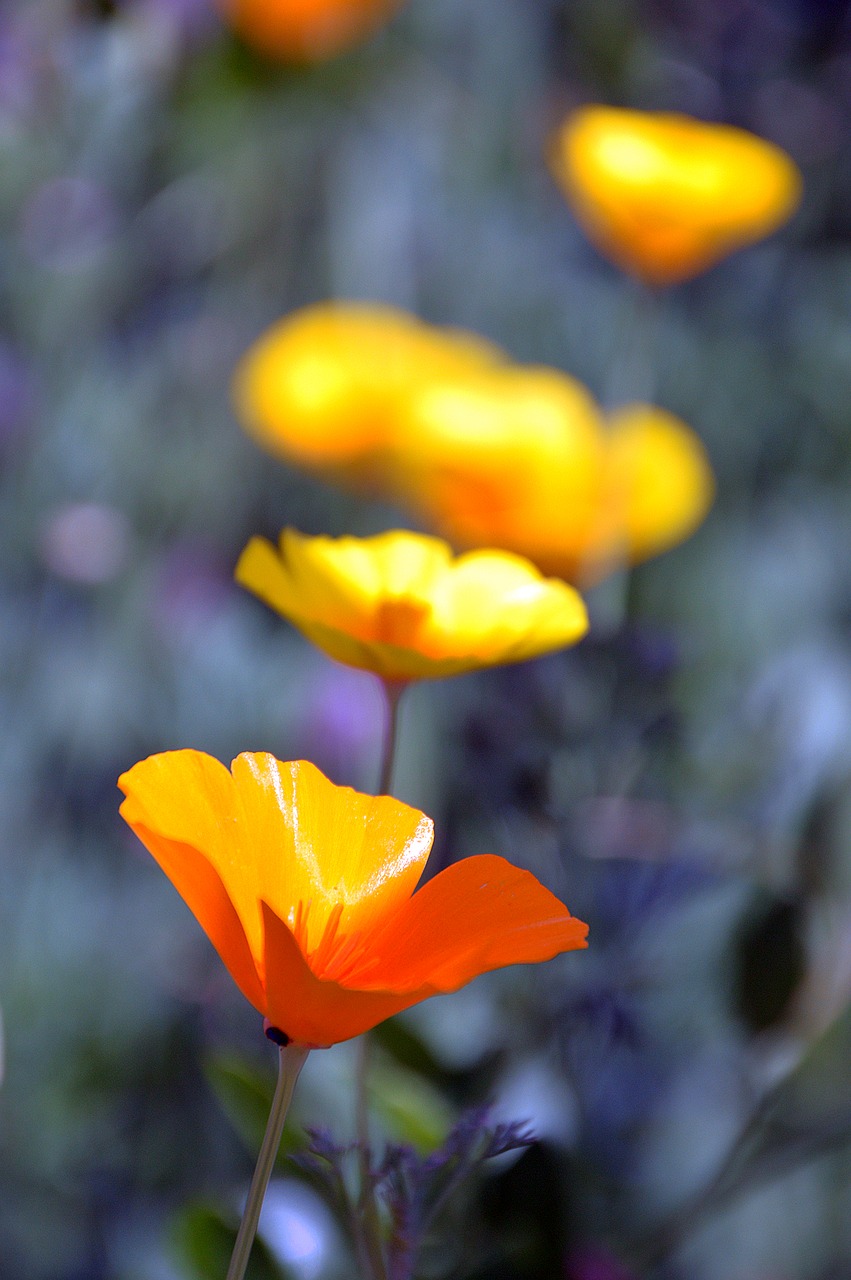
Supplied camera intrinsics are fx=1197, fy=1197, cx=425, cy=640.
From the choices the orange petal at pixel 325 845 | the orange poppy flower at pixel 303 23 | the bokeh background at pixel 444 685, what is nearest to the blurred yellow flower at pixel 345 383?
the bokeh background at pixel 444 685

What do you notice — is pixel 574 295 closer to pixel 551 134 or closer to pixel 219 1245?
pixel 551 134

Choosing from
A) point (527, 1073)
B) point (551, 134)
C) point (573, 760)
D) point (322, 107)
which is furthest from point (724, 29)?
point (527, 1073)

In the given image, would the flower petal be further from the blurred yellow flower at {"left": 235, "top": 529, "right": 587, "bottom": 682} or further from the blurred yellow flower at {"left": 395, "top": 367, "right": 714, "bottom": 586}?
the blurred yellow flower at {"left": 395, "top": 367, "right": 714, "bottom": 586}

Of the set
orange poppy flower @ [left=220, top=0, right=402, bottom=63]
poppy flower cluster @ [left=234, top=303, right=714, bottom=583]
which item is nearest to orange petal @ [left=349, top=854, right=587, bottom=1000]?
poppy flower cluster @ [left=234, top=303, right=714, bottom=583]

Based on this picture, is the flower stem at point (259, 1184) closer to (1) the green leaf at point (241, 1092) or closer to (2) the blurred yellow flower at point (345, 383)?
(1) the green leaf at point (241, 1092)

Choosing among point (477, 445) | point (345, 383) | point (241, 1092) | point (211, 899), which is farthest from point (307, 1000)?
point (345, 383)

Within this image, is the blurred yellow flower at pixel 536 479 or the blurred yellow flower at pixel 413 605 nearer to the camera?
the blurred yellow flower at pixel 413 605
